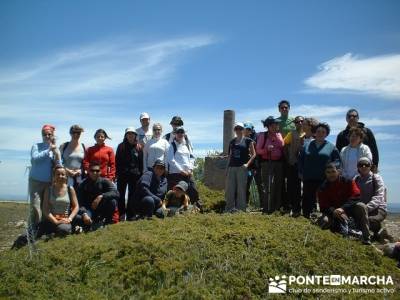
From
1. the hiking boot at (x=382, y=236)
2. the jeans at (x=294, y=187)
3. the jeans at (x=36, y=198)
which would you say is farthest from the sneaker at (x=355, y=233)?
the jeans at (x=36, y=198)

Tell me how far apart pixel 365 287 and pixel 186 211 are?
372 cm

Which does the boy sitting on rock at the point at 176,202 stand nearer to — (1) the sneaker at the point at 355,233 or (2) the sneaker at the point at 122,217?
(2) the sneaker at the point at 122,217

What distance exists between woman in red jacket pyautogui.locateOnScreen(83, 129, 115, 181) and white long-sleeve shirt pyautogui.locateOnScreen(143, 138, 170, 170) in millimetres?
750

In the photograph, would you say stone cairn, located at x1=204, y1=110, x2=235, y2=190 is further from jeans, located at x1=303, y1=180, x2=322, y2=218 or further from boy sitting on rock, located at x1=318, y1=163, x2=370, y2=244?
boy sitting on rock, located at x1=318, y1=163, x2=370, y2=244

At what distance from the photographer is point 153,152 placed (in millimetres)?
9086

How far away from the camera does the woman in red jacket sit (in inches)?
337

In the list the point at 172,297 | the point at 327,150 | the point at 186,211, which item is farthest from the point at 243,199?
the point at 172,297

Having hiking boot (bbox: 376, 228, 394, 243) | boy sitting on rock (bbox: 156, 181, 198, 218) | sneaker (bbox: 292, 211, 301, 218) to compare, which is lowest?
hiking boot (bbox: 376, 228, 394, 243)

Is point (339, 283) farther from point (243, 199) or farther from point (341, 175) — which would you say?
point (243, 199)

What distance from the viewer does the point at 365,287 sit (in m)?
5.92

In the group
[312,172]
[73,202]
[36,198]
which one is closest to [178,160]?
[73,202]

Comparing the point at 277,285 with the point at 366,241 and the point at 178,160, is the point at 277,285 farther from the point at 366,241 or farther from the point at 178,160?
the point at 178,160

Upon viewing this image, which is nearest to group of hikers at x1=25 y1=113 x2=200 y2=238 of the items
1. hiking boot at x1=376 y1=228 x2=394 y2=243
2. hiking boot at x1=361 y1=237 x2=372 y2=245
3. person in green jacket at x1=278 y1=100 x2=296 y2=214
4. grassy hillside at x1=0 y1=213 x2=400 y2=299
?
grassy hillside at x1=0 y1=213 x2=400 y2=299

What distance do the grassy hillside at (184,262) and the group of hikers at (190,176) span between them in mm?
915
